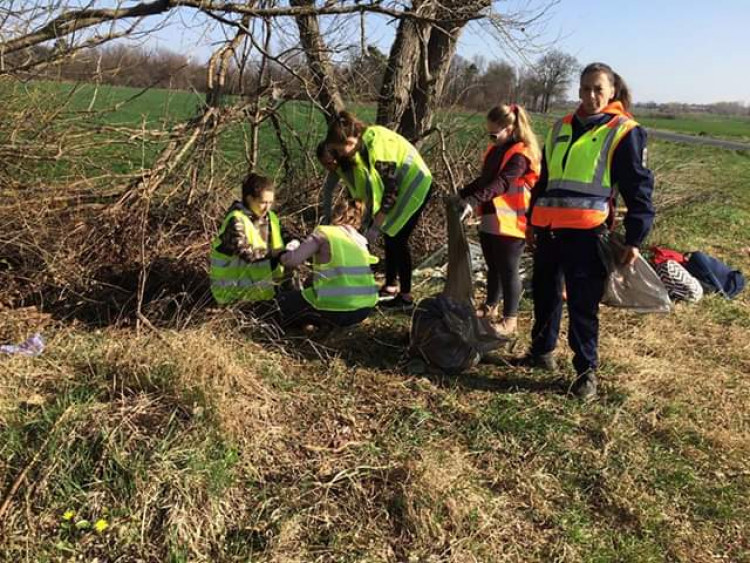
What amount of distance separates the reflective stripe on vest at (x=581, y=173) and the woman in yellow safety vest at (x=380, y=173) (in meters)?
1.16

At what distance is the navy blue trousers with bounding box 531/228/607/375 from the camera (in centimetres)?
337

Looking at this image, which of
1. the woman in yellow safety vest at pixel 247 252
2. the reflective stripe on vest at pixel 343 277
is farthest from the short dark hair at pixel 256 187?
the reflective stripe on vest at pixel 343 277

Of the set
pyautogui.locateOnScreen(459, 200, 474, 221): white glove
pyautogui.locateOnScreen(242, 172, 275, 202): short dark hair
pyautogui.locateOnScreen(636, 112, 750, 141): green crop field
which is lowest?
pyautogui.locateOnScreen(459, 200, 474, 221): white glove

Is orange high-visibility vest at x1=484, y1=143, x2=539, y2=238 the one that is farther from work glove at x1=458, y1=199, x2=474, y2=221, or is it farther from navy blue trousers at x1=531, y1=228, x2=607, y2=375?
navy blue trousers at x1=531, y1=228, x2=607, y2=375

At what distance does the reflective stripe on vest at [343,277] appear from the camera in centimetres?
368

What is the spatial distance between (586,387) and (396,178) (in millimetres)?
1889

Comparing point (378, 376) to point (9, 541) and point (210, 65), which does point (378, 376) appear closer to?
point (9, 541)

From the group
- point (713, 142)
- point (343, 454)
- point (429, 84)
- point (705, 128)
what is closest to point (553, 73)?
point (429, 84)

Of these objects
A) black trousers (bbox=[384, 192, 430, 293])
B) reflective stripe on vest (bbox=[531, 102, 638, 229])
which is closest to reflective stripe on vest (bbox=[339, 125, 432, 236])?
black trousers (bbox=[384, 192, 430, 293])

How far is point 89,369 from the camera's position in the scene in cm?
309

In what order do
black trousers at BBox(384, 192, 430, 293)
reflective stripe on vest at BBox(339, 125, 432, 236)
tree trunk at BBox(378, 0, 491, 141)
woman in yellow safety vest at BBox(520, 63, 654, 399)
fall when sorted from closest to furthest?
woman in yellow safety vest at BBox(520, 63, 654, 399) → reflective stripe on vest at BBox(339, 125, 432, 236) → black trousers at BBox(384, 192, 430, 293) → tree trunk at BBox(378, 0, 491, 141)

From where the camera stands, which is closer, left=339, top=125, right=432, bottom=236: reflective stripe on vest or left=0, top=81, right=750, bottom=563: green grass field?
left=0, top=81, right=750, bottom=563: green grass field

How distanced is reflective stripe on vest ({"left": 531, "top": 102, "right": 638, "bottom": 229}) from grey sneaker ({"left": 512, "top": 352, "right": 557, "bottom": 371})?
2.98ft

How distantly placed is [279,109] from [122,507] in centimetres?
414
